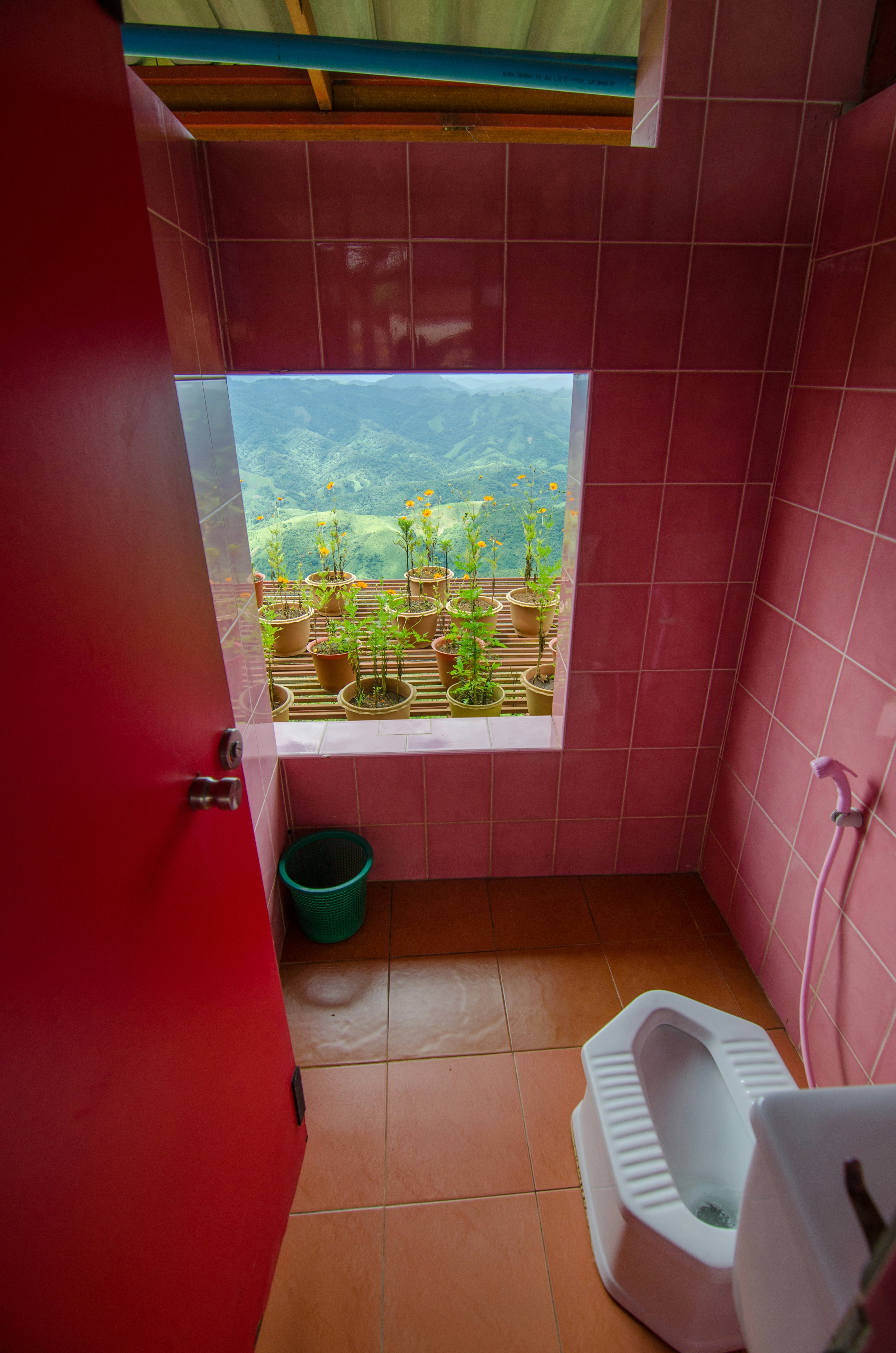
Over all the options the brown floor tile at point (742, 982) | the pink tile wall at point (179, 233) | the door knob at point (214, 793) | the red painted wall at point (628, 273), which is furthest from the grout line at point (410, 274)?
the brown floor tile at point (742, 982)

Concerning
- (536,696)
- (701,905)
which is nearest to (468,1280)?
(701,905)

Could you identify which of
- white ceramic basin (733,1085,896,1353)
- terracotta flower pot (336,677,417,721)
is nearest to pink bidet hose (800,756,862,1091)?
white ceramic basin (733,1085,896,1353)

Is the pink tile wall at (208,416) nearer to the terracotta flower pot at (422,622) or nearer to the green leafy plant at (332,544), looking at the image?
the terracotta flower pot at (422,622)

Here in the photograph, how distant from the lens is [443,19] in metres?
1.74

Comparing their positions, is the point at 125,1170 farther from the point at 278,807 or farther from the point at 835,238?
the point at 835,238

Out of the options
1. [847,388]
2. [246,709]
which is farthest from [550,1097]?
[847,388]

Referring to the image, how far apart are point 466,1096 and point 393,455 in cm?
261

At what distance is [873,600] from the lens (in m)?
1.39

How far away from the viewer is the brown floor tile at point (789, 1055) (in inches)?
64.0

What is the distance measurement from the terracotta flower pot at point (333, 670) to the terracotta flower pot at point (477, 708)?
0.51 m

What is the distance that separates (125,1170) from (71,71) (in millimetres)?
1206

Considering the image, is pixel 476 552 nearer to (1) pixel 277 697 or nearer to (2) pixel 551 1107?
(1) pixel 277 697

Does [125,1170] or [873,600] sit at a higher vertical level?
[873,600]

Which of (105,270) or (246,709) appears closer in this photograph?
(105,270)
